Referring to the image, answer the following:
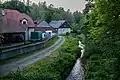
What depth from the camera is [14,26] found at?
44.6 meters

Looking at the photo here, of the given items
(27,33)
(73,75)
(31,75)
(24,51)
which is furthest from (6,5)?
(31,75)

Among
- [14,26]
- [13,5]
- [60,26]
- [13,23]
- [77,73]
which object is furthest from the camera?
[60,26]

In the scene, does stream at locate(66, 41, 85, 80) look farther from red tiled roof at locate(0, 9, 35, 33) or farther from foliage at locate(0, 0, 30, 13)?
foliage at locate(0, 0, 30, 13)

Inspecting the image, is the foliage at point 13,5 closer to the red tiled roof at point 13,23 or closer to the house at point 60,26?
the red tiled roof at point 13,23

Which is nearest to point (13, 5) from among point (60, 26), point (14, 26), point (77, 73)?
point (14, 26)

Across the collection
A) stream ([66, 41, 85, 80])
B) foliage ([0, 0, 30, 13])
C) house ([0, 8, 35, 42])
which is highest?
foliage ([0, 0, 30, 13])

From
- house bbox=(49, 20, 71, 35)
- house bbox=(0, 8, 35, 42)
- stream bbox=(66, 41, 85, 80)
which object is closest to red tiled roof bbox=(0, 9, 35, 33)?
house bbox=(0, 8, 35, 42)

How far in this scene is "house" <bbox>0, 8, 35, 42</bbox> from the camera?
4124 cm

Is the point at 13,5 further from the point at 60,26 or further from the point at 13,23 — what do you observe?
the point at 60,26

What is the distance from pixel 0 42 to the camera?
3425 centimetres

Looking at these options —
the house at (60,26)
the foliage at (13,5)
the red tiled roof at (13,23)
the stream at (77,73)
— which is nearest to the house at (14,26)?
the red tiled roof at (13,23)

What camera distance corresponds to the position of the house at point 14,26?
41.2 metres

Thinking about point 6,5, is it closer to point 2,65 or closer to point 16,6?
point 16,6

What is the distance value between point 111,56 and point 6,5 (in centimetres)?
4926
